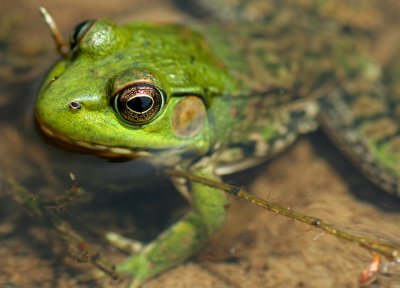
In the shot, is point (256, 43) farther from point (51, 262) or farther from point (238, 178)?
point (51, 262)

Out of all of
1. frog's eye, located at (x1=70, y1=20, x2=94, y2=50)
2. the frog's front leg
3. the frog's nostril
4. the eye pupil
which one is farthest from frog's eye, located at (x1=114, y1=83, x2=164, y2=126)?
the frog's front leg

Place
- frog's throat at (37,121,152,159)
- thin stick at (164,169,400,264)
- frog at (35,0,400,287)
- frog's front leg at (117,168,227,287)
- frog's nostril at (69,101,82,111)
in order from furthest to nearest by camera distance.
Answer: frog's front leg at (117,168,227,287) < frog's throat at (37,121,152,159) < frog at (35,0,400,287) < frog's nostril at (69,101,82,111) < thin stick at (164,169,400,264)

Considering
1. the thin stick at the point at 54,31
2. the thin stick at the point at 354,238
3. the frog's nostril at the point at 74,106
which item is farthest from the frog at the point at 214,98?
the thin stick at the point at 354,238

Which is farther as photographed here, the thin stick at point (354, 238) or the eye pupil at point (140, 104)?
the eye pupil at point (140, 104)

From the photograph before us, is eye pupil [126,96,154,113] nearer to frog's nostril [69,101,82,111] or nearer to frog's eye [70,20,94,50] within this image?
frog's nostril [69,101,82,111]

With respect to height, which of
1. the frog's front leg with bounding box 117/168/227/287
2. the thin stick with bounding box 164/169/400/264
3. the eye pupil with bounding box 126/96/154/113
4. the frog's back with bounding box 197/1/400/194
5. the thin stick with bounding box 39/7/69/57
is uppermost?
the thin stick with bounding box 39/7/69/57

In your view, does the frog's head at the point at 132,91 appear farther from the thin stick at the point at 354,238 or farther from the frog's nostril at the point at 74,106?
the thin stick at the point at 354,238

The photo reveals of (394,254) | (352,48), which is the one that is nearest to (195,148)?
(394,254)
